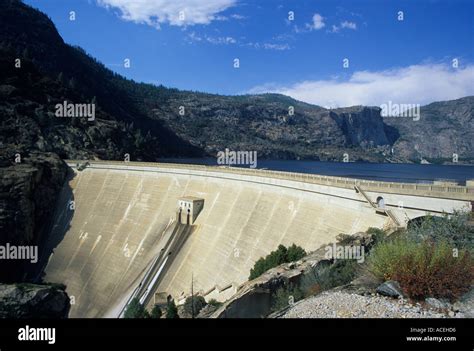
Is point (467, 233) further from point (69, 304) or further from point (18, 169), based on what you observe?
point (18, 169)

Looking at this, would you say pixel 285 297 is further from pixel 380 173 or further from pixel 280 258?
pixel 380 173

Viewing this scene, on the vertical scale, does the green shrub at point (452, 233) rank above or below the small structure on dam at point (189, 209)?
above

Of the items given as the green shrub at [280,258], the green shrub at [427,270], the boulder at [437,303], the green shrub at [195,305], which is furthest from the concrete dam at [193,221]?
the boulder at [437,303]

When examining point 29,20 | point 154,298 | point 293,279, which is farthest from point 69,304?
point 29,20

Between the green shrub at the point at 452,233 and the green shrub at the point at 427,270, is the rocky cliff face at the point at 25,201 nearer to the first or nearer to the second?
the green shrub at the point at 452,233

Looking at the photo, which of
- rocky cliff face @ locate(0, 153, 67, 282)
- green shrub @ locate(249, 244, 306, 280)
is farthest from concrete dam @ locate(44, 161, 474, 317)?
rocky cliff face @ locate(0, 153, 67, 282)

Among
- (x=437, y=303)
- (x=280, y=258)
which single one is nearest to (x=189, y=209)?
(x=280, y=258)

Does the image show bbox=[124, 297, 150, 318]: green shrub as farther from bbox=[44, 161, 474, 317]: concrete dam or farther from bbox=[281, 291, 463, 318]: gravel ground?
bbox=[281, 291, 463, 318]: gravel ground
